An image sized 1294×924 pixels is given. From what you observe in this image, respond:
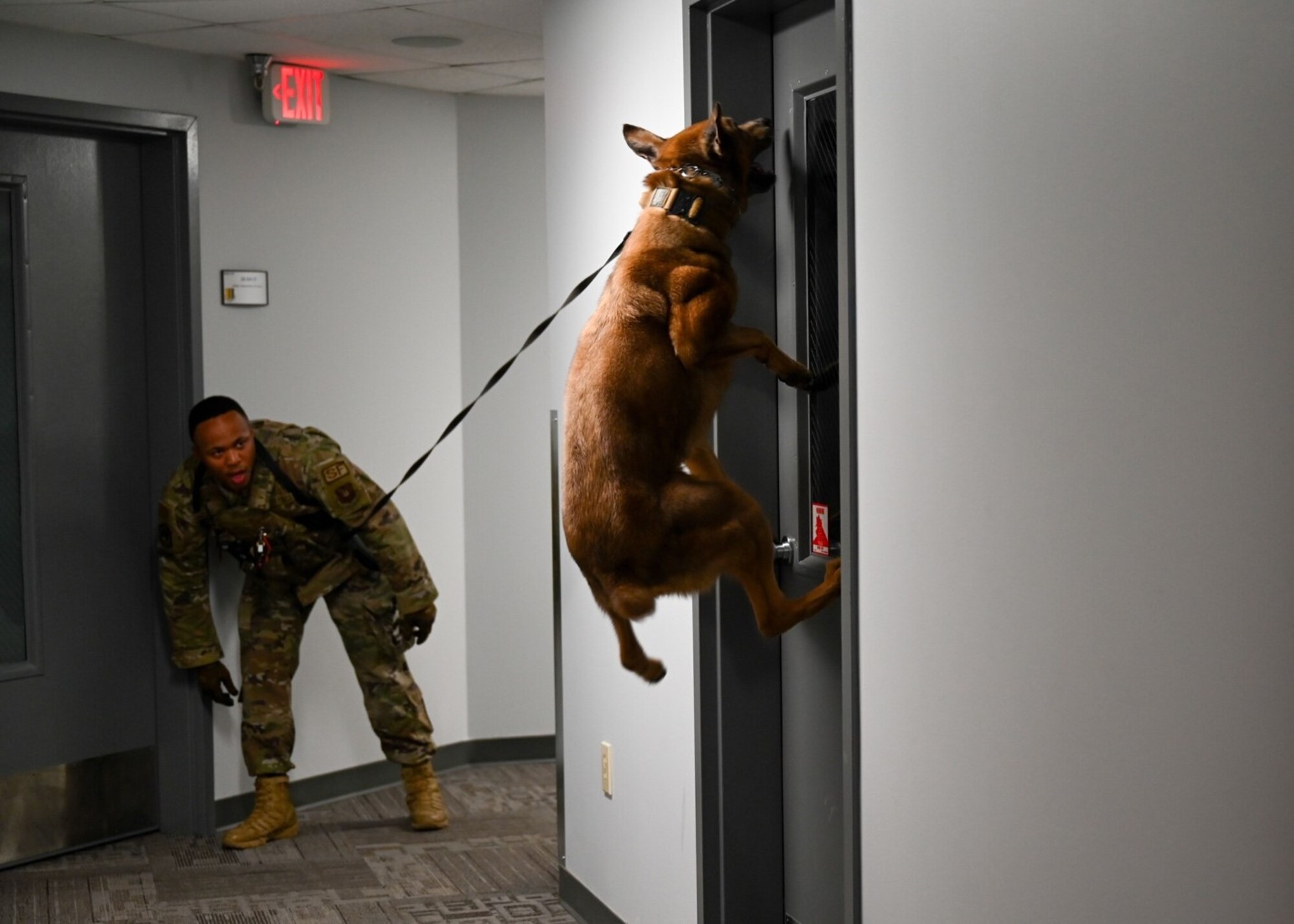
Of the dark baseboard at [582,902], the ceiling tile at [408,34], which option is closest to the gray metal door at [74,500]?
the ceiling tile at [408,34]

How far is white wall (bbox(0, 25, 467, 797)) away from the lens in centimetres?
464

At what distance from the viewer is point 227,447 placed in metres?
4.21

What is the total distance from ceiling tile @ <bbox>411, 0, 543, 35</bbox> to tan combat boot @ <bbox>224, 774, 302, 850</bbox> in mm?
2503

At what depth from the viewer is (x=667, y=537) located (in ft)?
7.21

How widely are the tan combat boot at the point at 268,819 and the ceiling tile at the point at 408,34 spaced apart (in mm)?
2402

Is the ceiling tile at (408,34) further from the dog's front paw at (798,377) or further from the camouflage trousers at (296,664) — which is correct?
the dog's front paw at (798,377)

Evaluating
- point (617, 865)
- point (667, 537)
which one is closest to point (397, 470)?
point (617, 865)

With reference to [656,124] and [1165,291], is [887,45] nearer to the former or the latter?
[1165,291]

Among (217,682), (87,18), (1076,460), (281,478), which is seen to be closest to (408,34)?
(87,18)

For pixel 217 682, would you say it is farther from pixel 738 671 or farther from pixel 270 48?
Result: pixel 738 671

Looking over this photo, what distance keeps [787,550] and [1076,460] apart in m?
1.26

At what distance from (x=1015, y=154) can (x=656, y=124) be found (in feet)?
4.43

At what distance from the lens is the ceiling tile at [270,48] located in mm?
4309

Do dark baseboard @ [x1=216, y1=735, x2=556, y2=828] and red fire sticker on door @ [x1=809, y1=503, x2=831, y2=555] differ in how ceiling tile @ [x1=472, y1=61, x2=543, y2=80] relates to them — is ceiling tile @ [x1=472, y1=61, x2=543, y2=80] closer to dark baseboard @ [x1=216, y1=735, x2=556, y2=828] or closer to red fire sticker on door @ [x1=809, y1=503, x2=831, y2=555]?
dark baseboard @ [x1=216, y1=735, x2=556, y2=828]
